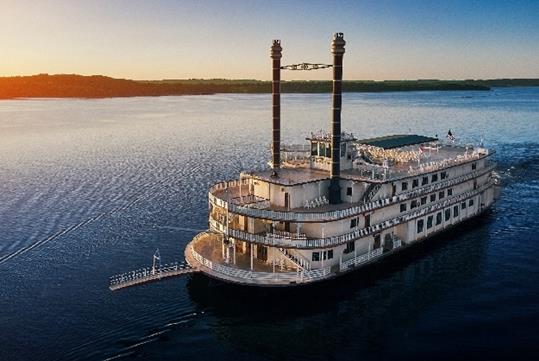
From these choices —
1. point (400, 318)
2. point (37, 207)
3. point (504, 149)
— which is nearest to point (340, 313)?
point (400, 318)

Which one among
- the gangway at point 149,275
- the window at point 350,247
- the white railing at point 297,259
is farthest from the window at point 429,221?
the gangway at point 149,275

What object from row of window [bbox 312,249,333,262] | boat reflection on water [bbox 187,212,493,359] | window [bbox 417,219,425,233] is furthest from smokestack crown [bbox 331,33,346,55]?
boat reflection on water [bbox 187,212,493,359]

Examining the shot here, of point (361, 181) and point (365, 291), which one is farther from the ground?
point (361, 181)

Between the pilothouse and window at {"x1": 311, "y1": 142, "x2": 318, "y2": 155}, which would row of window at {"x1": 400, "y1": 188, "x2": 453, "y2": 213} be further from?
window at {"x1": 311, "y1": 142, "x2": 318, "y2": 155}

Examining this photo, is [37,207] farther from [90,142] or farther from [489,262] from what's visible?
[90,142]

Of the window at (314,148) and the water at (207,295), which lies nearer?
the water at (207,295)

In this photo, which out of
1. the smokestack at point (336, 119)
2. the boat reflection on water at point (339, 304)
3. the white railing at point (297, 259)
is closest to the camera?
the boat reflection on water at point (339, 304)

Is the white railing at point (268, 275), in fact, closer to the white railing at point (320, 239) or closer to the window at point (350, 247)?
the white railing at point (320, 239)
